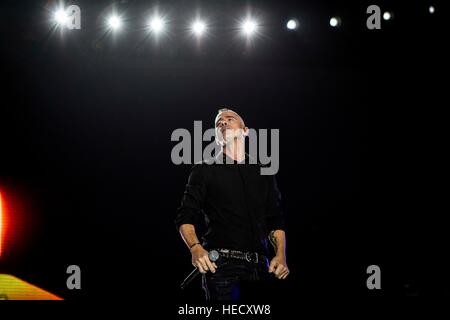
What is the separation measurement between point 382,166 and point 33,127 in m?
4.23

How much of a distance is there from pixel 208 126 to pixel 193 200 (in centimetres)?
310

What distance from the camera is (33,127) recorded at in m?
5.40

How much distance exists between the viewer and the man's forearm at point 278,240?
8.55 feet

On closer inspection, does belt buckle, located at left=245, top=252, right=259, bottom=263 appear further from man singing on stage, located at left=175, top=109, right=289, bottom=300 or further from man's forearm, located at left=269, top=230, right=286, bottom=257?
man's forearm, located at left=269, top=230, right=286, bottom=257

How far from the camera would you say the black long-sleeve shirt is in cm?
255

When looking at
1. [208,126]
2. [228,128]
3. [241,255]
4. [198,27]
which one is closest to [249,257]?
[241,255]

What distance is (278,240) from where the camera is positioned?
8.80 feet

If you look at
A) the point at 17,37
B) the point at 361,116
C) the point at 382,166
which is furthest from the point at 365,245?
the point at 17,37

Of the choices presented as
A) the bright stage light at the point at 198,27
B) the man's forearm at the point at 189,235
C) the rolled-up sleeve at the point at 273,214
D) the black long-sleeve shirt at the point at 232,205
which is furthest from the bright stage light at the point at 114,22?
the man's forearm at the point at 189,235

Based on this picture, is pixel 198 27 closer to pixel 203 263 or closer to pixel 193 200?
pixel 193 200

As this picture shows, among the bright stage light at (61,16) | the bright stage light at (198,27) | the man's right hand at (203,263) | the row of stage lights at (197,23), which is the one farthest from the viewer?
the bright stage light at (198,27)

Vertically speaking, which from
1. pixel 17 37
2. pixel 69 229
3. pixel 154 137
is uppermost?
pixel 17 37

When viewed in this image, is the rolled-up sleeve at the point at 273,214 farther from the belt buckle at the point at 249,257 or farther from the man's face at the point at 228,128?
the man's face at the point at 228,128

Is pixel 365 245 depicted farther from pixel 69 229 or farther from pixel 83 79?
pixel 83 79
